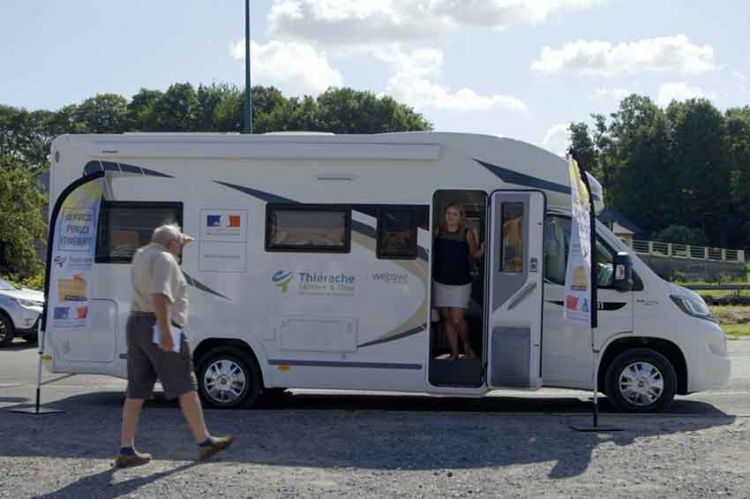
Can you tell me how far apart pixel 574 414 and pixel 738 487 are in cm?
326

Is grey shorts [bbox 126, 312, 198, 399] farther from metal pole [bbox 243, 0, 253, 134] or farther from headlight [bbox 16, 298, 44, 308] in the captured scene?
metal pole [bbox 243, 0, 253, 134]

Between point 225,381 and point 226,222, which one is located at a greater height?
point 226,222

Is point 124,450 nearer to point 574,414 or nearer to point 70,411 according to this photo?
point 70,411

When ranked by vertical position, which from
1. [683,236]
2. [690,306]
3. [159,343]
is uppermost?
[683,236]

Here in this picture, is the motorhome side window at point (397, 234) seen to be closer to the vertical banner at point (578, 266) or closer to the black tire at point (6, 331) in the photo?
the vertical banner at point (578, 266)

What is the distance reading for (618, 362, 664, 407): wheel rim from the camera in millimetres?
9789

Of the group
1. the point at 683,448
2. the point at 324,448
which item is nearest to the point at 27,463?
the point at 324,448

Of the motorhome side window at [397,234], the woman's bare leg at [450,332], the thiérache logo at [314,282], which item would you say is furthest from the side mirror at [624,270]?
the thiérache logo at [314,282]

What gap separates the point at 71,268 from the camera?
1009cm

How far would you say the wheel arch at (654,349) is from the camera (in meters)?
9.84

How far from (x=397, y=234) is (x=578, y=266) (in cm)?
198

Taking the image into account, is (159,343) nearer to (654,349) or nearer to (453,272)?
(453,272)

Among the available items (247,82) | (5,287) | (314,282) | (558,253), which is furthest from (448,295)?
(247,82)

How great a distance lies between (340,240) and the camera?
32.8 feet
